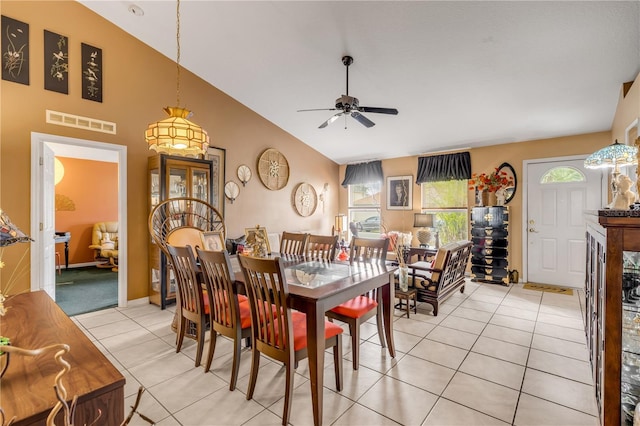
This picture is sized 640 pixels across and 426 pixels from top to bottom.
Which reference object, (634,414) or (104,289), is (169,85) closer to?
(104,289)

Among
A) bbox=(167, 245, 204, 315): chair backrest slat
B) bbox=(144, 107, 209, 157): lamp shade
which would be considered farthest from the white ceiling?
bbox=(167, 245, 204, 315): chair backrest slat

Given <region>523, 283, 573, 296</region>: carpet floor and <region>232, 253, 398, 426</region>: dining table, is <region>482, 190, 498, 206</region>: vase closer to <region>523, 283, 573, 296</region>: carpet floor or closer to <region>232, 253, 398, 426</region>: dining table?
<region>523, 283, 573, 296</region>: carpet floor

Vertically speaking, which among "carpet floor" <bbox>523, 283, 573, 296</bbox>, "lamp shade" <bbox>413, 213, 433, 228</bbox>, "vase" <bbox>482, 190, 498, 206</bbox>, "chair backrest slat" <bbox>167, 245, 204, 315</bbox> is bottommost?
"carpet floor" <bbox>523, 283, 573, 296</bbox>

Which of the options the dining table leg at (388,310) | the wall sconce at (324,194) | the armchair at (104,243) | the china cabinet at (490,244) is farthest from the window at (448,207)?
the armchair at (104,243)

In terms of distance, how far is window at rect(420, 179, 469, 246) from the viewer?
5848 millimetres

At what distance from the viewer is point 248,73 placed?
14.1ft

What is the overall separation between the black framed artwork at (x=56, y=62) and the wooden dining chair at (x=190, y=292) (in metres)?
2.61

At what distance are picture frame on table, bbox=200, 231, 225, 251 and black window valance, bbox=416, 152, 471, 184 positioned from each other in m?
4.39

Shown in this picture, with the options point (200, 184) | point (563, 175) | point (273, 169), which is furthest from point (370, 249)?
point (563, 175)

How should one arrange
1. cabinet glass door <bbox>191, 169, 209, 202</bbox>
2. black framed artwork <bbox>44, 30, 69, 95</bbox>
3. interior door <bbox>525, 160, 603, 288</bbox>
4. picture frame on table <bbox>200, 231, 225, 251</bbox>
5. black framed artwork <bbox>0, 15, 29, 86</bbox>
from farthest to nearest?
interior door <bbox>525, 160, 603, 288</bbox> < cabinet glass door <bbox>191, 169, 209, 202</bbox> < black framed artwork <bbox>44, 30, 69, 95</bbox> < picture frame on table <bbox>200, 231, 225, 251</bbox> < black framed artwork <bbox>0, 15, 29, 86</bbox>

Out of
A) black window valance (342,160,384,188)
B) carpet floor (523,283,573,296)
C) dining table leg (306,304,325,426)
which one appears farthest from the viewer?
black window valance (342,160,384,188)

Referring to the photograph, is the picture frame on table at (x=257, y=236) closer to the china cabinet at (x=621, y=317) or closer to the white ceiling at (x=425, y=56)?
the white ceiling at (x=425, y=56)

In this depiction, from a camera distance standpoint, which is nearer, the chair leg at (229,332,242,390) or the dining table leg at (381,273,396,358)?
the chair leg at (229,332,242,390)

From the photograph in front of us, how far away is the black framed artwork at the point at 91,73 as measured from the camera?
362 centimetres
